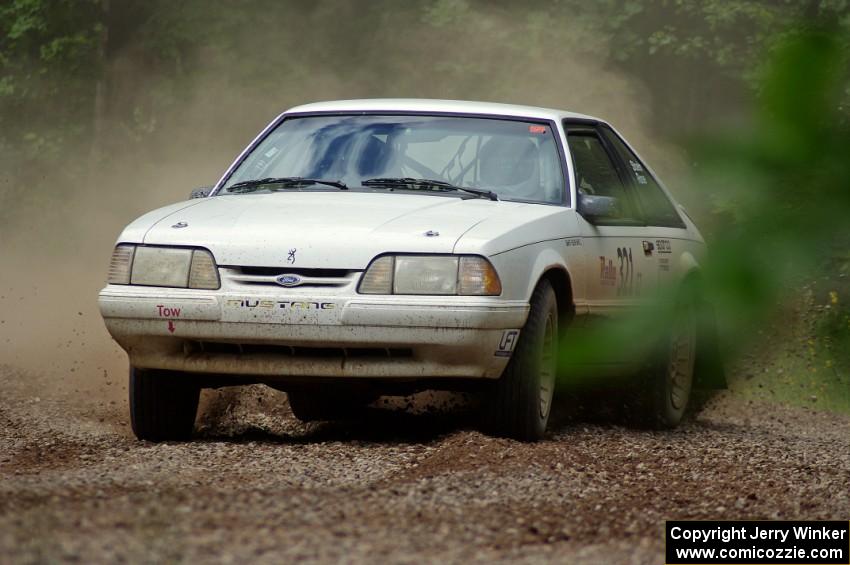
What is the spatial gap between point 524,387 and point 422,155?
1.39 meters

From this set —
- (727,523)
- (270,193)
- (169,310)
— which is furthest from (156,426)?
(727,523)

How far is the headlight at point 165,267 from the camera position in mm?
5656

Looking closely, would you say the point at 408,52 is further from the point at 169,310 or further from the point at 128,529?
the point at 128,529

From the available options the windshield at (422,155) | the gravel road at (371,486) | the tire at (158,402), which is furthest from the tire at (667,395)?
the tire at (158,402)

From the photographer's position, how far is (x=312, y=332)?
552 centimetres

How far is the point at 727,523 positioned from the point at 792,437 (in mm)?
3870

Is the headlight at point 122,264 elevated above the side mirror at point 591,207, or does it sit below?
below

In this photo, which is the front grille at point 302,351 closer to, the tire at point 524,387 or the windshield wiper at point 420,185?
the tire at point 524,387

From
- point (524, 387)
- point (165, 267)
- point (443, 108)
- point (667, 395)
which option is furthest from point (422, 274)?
point (667, 395)

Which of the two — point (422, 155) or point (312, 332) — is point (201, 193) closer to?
point (422, 155)

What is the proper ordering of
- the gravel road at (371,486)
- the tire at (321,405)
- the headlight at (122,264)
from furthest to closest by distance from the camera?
the tire at (321,405), the headlight at (122,264), the gravel road at (371,486)

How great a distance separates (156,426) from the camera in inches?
245

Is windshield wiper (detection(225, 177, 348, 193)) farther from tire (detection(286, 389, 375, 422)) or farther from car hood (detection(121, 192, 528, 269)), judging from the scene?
tire (detection(286, 389, 375, 422))

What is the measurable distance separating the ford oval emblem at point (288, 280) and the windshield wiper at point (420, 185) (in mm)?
1121
